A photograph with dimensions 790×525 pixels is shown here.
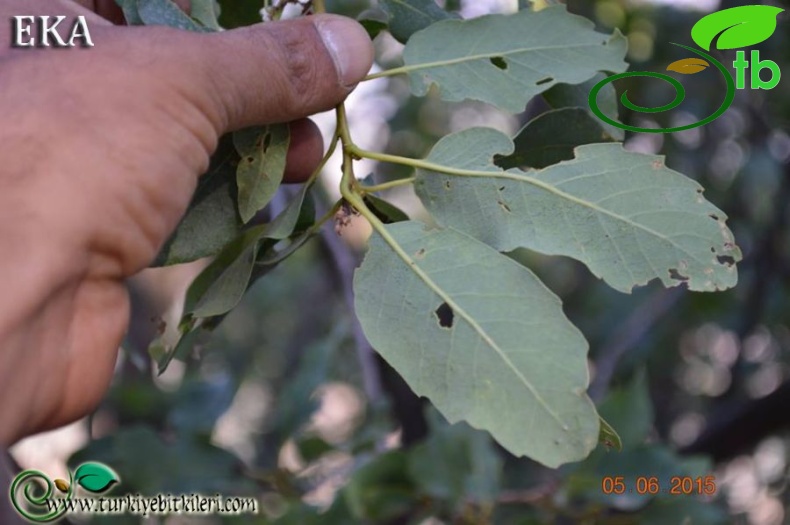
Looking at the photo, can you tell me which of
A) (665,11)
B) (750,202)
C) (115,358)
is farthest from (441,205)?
(750,202)

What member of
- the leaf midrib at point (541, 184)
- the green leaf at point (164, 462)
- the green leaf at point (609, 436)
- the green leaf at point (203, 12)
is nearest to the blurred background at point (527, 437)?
the green leaf at point (164, 462)

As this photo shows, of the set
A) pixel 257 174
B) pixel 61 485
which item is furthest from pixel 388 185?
pixel 61 485

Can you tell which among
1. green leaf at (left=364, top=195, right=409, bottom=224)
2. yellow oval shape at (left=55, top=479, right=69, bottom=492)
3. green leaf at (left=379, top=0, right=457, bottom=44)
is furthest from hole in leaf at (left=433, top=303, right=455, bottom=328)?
yellow oval shape at (left=55, top=479, right=69, bottom=492)

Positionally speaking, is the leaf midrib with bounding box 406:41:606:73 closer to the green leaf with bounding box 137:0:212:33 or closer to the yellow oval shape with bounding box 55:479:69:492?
the green leaf with bounding box 137:0:212:33

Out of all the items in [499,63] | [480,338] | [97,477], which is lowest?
[97,477]

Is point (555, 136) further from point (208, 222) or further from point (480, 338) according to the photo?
point (208, 222)

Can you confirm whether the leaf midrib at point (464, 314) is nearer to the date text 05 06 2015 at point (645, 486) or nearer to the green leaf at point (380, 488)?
the green leaf at point (380, 488)
